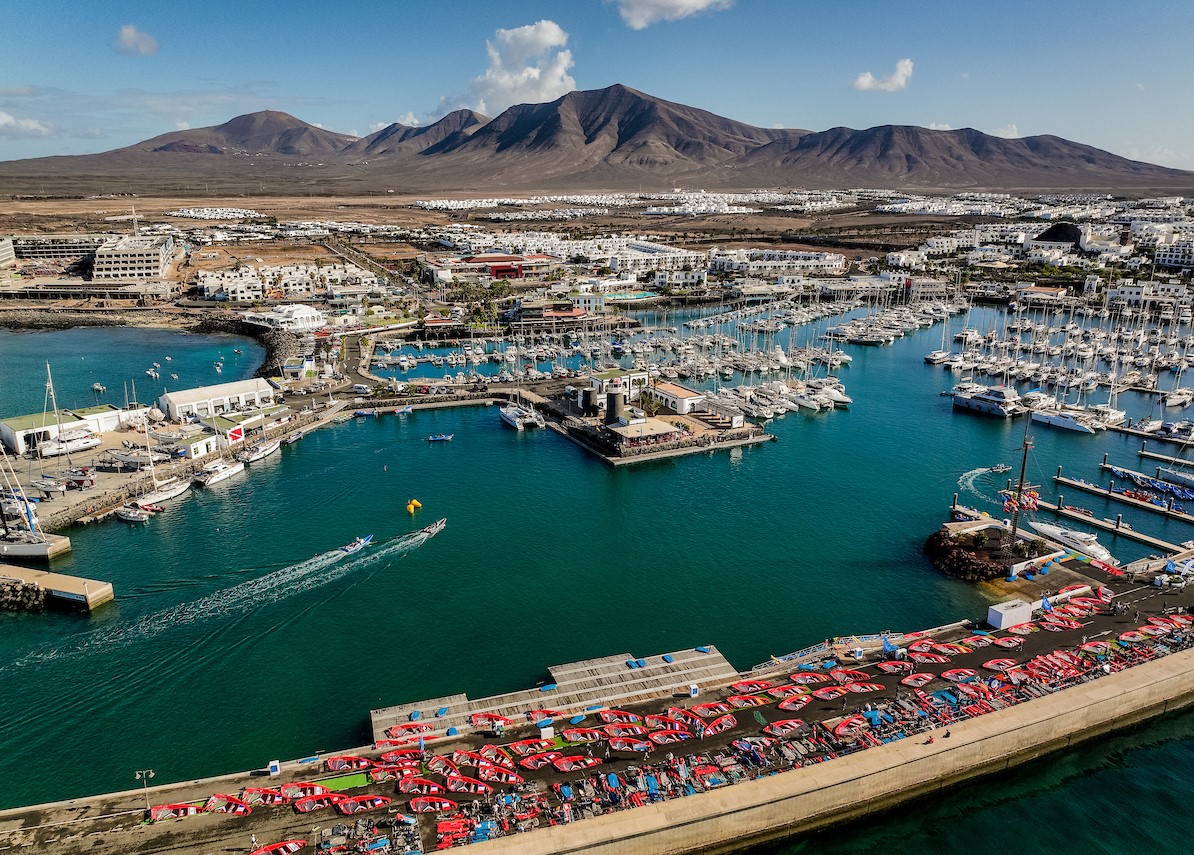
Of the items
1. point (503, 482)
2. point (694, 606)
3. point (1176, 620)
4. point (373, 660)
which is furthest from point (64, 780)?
point (1176, 620)

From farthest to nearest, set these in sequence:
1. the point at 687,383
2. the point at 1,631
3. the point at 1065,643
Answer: the point at 687,383, the point at 1,631, the point at 1065,643

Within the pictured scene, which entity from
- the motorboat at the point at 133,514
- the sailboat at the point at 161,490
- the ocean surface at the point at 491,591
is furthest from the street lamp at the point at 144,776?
the sailboat at the point at 161,490

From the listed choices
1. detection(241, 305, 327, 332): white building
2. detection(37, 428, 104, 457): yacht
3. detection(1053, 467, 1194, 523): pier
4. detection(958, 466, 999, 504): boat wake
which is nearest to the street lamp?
detection(37, 428, 104, 457): yacht

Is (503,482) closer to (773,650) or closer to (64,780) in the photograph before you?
(773,650)

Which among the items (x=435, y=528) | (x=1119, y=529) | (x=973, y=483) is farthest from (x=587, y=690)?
(x=973, y=483)

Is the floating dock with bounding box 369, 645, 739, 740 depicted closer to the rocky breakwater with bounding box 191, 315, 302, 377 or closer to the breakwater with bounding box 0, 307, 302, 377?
the rocky breakwater with bounding box 191, 315, 302, 377

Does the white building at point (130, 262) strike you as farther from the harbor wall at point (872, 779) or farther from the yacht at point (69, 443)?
the harbor wall at point (872, 779)

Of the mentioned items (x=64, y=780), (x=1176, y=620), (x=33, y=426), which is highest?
(x=33, y=426)
